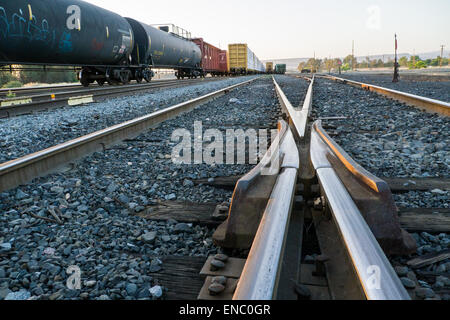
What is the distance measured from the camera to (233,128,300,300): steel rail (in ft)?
3.23

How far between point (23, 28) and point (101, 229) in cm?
847

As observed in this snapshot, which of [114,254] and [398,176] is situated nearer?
[114,254]

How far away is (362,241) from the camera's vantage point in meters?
1.16

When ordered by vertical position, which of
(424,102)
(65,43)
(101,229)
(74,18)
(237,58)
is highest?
(237,58)

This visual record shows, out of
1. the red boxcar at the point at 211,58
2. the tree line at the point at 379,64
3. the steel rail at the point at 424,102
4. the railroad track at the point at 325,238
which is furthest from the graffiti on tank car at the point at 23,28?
the tree line at the point at 379,64

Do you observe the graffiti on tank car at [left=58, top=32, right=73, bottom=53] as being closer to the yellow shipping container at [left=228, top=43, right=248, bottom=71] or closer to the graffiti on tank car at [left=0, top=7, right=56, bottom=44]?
the graffiti on tank car at [left=0, top=7, right=56, bottom=44]

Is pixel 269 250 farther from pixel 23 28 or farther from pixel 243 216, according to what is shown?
pixel 23 28

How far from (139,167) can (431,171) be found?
274 cm

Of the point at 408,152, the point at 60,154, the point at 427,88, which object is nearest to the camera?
the point at 60,154

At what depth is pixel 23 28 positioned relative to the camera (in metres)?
8.00

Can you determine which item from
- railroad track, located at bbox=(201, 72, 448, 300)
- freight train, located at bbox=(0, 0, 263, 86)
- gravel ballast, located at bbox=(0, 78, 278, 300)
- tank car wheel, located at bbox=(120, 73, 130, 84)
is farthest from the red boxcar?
railroad track, located at bbox=(201, 72, 448, 300)

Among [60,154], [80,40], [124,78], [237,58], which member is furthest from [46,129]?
[237,58]
